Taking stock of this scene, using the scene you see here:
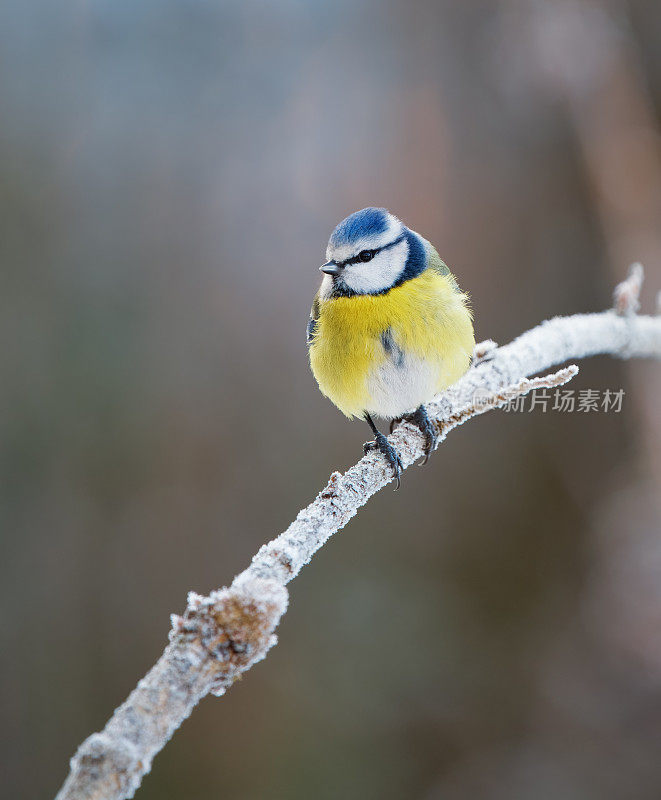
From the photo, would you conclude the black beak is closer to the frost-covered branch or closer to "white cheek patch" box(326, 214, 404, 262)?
"white cheek patch" box(326, 214, 404, 262)

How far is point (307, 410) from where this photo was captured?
3041 mm

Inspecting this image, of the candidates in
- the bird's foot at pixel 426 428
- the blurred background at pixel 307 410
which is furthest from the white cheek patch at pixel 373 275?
the blurred background at pixel 307 410

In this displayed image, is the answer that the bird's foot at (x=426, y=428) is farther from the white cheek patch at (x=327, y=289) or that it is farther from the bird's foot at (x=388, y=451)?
the white cheek patch at (x=327, y=289)

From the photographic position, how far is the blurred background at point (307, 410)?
2.88 meters

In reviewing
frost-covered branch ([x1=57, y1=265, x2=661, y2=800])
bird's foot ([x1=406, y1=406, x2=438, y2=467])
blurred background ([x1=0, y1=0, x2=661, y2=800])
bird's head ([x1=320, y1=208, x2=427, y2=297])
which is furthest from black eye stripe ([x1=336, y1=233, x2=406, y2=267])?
blurred background ([x1=0, y1=0, x2=661, y2=800])

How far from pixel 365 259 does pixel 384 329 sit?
0.19 metres

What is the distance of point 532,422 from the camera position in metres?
3.12

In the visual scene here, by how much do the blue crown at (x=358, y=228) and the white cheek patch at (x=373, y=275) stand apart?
6cm

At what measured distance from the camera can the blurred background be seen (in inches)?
114

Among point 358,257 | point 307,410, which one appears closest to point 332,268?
point 358,257

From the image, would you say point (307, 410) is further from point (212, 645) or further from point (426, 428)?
point (212, 645)

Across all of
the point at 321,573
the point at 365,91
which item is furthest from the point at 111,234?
the point at 321,573

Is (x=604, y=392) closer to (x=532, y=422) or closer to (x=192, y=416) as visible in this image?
(x=532, y=422)

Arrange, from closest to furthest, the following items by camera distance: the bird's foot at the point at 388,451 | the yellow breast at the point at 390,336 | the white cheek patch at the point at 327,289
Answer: the bird's foot at the point at 388,451
the yellow breast at the point at 390,336
the white cheek patch at the point at 327,289
